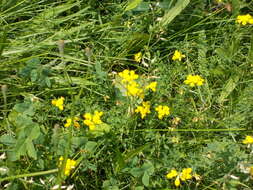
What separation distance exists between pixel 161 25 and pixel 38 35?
0.77m

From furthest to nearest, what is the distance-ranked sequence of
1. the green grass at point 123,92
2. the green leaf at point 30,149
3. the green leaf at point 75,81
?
the green leaf at point 75,81 < the green grass at point 123,92 < the green leaf at point 30,149

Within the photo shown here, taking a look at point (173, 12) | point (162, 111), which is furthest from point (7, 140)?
point (173, 12)

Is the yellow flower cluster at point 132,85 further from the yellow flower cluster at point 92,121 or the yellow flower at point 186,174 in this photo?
the yellow flower at point 186,174

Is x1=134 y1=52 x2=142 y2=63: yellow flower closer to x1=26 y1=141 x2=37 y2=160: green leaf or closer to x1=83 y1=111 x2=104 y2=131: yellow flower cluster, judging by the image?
x1=83 y1=111 x2=104 y2=131: yellow flower cluster

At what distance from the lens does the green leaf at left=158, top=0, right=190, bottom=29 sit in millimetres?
2355

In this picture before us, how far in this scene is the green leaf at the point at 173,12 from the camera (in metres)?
2.36

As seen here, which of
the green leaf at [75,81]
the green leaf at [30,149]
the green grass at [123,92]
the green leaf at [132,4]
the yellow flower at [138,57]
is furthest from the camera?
the green leaf at [132,4]

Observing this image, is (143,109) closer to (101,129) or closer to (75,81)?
(101,129)

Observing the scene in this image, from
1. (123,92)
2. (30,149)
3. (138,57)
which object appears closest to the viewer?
(30,149)

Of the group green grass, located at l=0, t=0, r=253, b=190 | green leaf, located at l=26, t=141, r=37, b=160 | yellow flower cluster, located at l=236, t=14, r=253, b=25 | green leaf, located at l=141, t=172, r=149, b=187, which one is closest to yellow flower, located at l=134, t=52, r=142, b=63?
Answer: green grass, located at l=0, t=0, r=253, b=190

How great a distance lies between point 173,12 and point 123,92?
0.75 meters

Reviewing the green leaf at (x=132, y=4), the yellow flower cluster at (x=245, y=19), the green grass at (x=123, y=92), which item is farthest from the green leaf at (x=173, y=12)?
the yellow flower cluster at (x=245, y=19)

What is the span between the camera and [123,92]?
1939 mm

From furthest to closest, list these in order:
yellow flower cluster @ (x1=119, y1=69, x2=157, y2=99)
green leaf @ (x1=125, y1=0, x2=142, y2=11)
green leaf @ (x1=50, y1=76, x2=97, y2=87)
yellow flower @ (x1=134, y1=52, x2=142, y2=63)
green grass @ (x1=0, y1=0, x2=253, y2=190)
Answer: green leaf @ (x1=125, y1=0, x2=142, y2=11) → yellow flower @ (x1=134, y1=52, x2=142, y2=63) → green leaf @ (x1=50, y1=76, x2=97, y2=87) → yellow flower cluster @ (x1=119, y1=69, x2=157, y2=99) → green grass @ (x1=0, y1=0, x2=253, y2=190)
